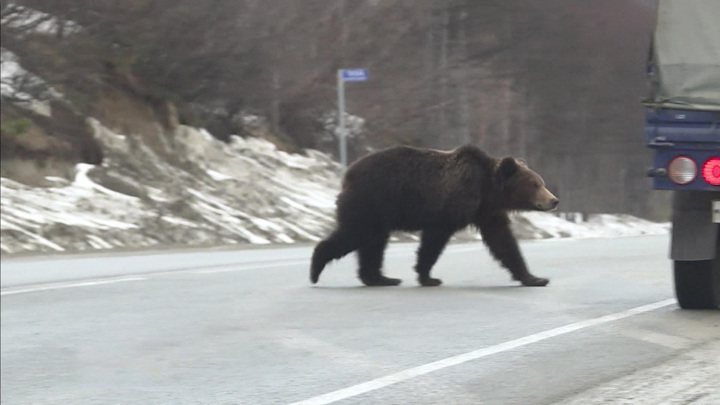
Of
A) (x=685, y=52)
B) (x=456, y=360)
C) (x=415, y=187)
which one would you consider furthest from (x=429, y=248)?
(x=456, y=360)

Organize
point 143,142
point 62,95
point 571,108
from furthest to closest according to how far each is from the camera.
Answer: point 571,108, point 143,142, point 62,95

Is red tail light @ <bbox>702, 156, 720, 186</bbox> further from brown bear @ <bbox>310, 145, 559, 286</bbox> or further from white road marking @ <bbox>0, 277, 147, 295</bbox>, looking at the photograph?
white road marking @ <bbox>0, 277, 147, 295</bbox>

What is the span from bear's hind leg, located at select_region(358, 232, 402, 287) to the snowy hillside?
8759mm

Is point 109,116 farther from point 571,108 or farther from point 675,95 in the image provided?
point 675,95

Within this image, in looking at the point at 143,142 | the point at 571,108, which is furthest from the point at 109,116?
the point at 571,108

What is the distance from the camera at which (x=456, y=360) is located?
26.8ft

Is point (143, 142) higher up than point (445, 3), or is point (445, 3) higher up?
point (445, 3)

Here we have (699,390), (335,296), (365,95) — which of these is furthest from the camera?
(365,95)

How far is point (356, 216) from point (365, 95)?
2394 centimetres

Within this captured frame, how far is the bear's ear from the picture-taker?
1263cm

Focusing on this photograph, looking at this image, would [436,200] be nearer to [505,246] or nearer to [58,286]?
[505,246]

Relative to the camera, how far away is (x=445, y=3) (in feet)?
107

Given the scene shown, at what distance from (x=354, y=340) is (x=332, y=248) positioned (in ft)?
12.1

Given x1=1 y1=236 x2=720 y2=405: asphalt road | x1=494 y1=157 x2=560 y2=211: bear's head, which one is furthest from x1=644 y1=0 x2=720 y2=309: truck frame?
x1=494 y1=157 x2=560 y2=211: bear's head
